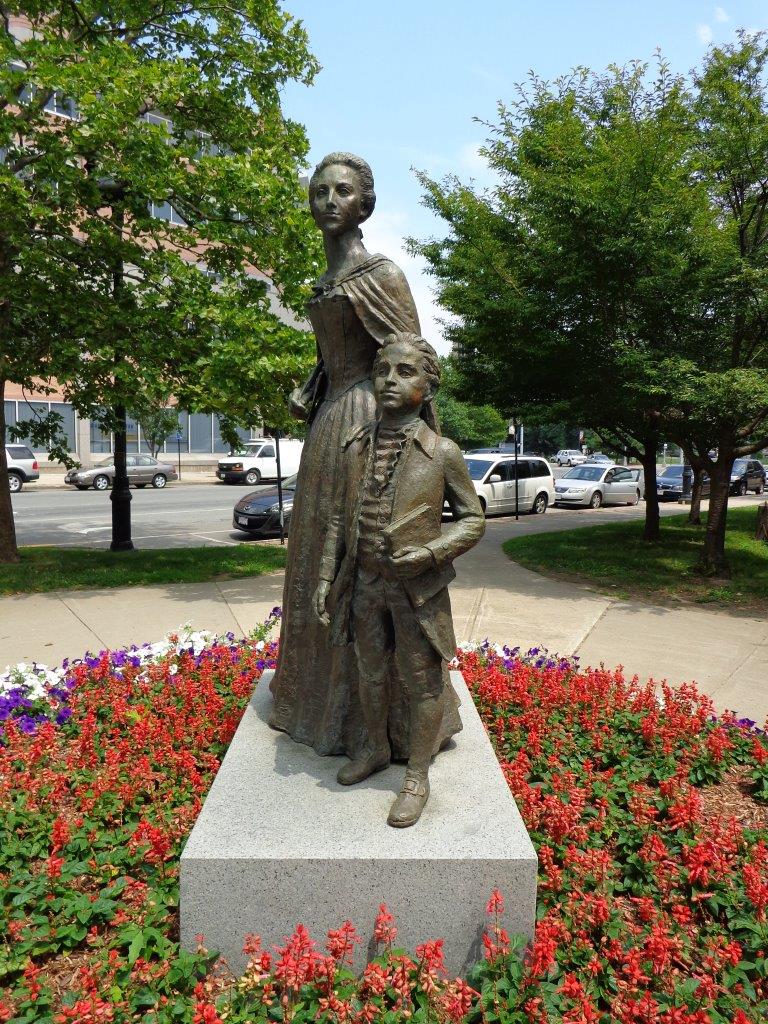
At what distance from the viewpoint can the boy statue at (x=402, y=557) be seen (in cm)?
276

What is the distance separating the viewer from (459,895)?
256 cm

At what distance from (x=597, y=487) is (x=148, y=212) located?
18.8 metres

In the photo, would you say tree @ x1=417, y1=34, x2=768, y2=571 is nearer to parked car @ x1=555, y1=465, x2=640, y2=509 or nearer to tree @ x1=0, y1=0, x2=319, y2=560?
tree @ x1=0, y1=0, x2=319, y2=560

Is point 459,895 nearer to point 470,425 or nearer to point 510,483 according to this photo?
point 510,483

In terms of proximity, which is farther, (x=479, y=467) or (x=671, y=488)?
(x=671, y=488)

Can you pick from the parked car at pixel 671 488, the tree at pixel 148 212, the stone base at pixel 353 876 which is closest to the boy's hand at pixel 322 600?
the stone base at pixel 353 876

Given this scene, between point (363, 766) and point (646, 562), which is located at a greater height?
point (363, 766)

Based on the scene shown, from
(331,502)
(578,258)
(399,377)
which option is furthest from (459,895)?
(578,258)

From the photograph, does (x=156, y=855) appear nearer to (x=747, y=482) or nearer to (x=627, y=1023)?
(x=627, y=1023)

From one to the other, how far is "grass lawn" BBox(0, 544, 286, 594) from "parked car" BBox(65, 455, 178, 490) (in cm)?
1662

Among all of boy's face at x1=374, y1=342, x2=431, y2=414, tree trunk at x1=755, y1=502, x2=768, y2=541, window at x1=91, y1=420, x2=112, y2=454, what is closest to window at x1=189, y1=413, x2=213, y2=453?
window at x1=91, y1=420, x2=112, y2=454

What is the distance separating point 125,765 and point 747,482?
3478cm

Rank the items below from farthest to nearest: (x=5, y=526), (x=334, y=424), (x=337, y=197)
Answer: (x=5, y=526)
(x=334, y=424)
(x=337, y=197)

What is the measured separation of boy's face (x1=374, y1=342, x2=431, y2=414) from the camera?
2.75 metres
